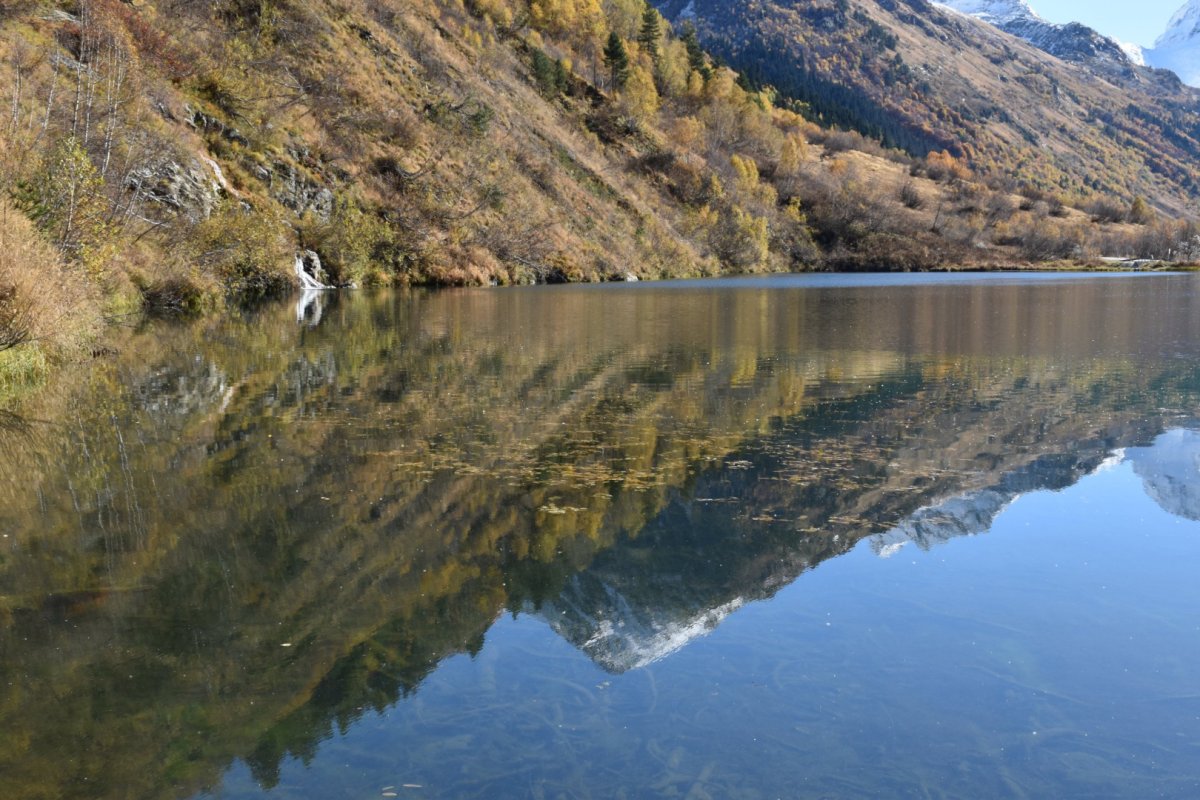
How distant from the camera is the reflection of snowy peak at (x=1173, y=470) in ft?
33.2

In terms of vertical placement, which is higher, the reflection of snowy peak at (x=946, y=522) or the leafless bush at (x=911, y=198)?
the leafless bush at (x=911, y=198)

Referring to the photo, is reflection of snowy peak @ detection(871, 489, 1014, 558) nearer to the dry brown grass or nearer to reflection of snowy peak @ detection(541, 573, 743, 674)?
reflection of snowy peak @ detection(541, 573, 743, 674)

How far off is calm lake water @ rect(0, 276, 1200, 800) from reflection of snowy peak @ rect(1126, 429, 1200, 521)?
5cm

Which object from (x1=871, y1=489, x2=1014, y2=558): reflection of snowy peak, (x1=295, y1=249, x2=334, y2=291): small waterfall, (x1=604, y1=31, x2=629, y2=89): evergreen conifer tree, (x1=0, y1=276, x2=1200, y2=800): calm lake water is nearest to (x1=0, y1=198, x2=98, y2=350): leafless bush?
(x1=0, y1=276, x2=1200, y2=800): calm lake water

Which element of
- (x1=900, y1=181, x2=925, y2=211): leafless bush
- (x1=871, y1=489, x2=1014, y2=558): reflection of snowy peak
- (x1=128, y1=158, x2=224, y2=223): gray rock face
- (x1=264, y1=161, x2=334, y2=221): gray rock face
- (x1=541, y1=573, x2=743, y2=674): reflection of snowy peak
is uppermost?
(x1=900, y1=181, x2=925, y2=211): leafless bush

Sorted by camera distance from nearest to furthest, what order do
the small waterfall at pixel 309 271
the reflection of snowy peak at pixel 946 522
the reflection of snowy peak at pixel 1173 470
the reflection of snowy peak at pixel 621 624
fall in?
the reflection of snowy peak at pixel 621 624, the reflection of snowy peak at pixel 946 522, the reflection of snowy peak at pixel 1173 470, the small waterfall at pixel 309 271

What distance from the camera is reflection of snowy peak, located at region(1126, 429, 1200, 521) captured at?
10125 mm

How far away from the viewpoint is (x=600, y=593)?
7535mm

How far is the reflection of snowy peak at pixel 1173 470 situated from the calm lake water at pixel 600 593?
5 cm

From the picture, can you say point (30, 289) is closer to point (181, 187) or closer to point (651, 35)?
point (181, 187)

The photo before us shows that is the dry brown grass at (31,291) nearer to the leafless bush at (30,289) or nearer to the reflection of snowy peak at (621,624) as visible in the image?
the leafless bush at (30,289)

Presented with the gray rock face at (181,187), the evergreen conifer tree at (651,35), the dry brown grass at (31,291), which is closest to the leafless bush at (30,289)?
the dry brown grass at (31,291)

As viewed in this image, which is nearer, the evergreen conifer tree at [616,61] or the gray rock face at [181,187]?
the gray rock face at [181,187]

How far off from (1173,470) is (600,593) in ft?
25.7
